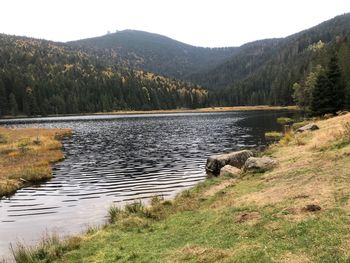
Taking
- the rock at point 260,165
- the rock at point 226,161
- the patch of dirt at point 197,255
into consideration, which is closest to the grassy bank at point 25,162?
the rock at point 226,161

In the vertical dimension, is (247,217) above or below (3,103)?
below

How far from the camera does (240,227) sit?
15.7m

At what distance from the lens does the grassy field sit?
12.8 meters

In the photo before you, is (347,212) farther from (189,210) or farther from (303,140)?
(303,140)

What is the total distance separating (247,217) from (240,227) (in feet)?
4.36

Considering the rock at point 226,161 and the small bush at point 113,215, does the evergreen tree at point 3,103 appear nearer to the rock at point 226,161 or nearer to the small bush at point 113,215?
the rock at point 226,161

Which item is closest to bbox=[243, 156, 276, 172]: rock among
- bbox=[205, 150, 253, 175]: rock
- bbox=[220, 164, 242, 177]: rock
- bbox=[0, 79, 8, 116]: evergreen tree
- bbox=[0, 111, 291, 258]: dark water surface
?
bbox=[220, 164, 242, 177]: rock

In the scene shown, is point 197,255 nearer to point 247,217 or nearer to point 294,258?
point 294,258

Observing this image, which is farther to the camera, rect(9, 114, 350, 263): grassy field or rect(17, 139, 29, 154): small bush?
rect(17, 139, 29, 154): small bush

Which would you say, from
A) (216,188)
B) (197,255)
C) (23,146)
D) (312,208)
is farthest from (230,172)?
(23,146)

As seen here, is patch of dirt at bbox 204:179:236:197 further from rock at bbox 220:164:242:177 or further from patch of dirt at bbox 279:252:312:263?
patch of dirt at bbox 279:252:312:263

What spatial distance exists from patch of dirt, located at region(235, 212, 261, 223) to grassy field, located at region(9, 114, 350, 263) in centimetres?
4

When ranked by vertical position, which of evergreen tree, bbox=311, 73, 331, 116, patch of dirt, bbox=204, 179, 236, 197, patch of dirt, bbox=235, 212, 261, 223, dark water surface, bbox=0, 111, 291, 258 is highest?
evergreen tree, bbox=311, 73, 331, 116

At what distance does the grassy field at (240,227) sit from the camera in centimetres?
1275
